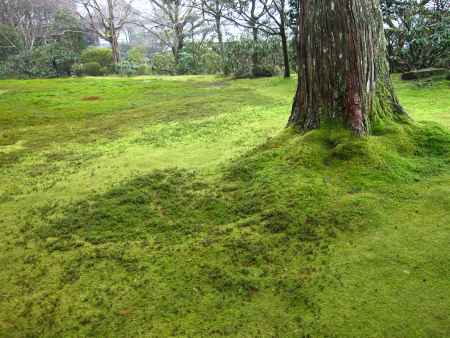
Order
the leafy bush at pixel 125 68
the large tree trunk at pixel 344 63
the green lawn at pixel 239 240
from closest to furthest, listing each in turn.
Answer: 1. the green lawn at pixel 239 240
2. the large tree trunk at pixel 344 63
3. the leafy bush at pixel 125 68

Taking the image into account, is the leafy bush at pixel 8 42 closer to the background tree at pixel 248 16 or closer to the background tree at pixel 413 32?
the background tree at pixel 248 16

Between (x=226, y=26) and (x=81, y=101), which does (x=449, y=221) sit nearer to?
(x=81, y=101)

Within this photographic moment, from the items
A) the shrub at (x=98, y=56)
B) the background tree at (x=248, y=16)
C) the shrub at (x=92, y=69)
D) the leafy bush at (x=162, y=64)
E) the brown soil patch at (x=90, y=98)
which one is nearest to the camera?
the brown soil patch at (x=90, y=98)

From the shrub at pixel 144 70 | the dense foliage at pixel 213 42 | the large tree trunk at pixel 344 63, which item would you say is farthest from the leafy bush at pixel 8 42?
the large tree trunk at pixel 344 63

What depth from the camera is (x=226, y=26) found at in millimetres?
20125

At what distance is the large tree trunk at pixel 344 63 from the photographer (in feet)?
9.34

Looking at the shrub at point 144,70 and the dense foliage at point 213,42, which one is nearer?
the dense foliage at point 213,42

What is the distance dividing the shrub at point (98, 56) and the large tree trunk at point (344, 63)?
21.8 metres

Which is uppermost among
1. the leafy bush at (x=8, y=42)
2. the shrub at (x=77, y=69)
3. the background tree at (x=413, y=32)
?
the leafy bush at (x=8, y=42)

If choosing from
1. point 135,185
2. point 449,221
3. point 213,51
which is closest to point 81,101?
point 135,185

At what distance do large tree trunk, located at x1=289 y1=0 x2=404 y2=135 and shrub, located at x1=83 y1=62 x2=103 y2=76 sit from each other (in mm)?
20548

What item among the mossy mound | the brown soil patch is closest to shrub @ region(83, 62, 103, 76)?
the brown soil patch

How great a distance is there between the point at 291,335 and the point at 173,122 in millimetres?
4956

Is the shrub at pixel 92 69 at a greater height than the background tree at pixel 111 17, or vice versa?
the background tree at pixel 111 17
